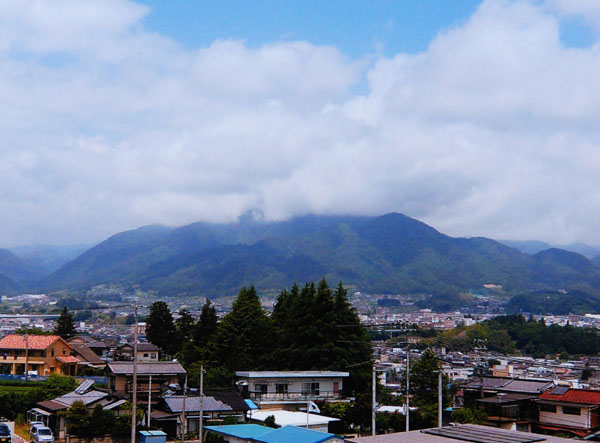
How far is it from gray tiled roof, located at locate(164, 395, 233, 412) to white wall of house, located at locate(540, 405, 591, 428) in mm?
17961

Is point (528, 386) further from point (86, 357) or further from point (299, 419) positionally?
point (86, 357)

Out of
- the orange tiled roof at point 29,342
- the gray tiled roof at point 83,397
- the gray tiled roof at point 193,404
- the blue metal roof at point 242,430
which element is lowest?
the blue metal roof at point 242,430

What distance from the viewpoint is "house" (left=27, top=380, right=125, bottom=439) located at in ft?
98.3

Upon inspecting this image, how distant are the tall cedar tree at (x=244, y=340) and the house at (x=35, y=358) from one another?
13844 mm

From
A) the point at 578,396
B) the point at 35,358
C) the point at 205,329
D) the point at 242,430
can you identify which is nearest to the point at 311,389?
the point at 242,430

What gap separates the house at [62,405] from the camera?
29953mm

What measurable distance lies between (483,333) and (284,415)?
175 ft

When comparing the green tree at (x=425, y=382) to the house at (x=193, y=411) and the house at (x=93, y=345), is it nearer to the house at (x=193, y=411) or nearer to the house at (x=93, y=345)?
the house at (x=193, y=411)

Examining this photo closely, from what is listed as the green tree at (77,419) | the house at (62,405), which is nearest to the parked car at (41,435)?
the green tree at (77,419)

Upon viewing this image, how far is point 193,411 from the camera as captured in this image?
102 ft

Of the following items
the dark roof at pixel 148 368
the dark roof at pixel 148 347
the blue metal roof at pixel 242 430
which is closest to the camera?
the blue metal roof at pixel 242 430

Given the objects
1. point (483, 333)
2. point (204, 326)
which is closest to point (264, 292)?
point (483, 333)

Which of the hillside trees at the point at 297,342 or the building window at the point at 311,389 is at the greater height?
the hillside trees at the point at 297,342

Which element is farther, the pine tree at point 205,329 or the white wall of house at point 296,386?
the pine tree at point 205,329
